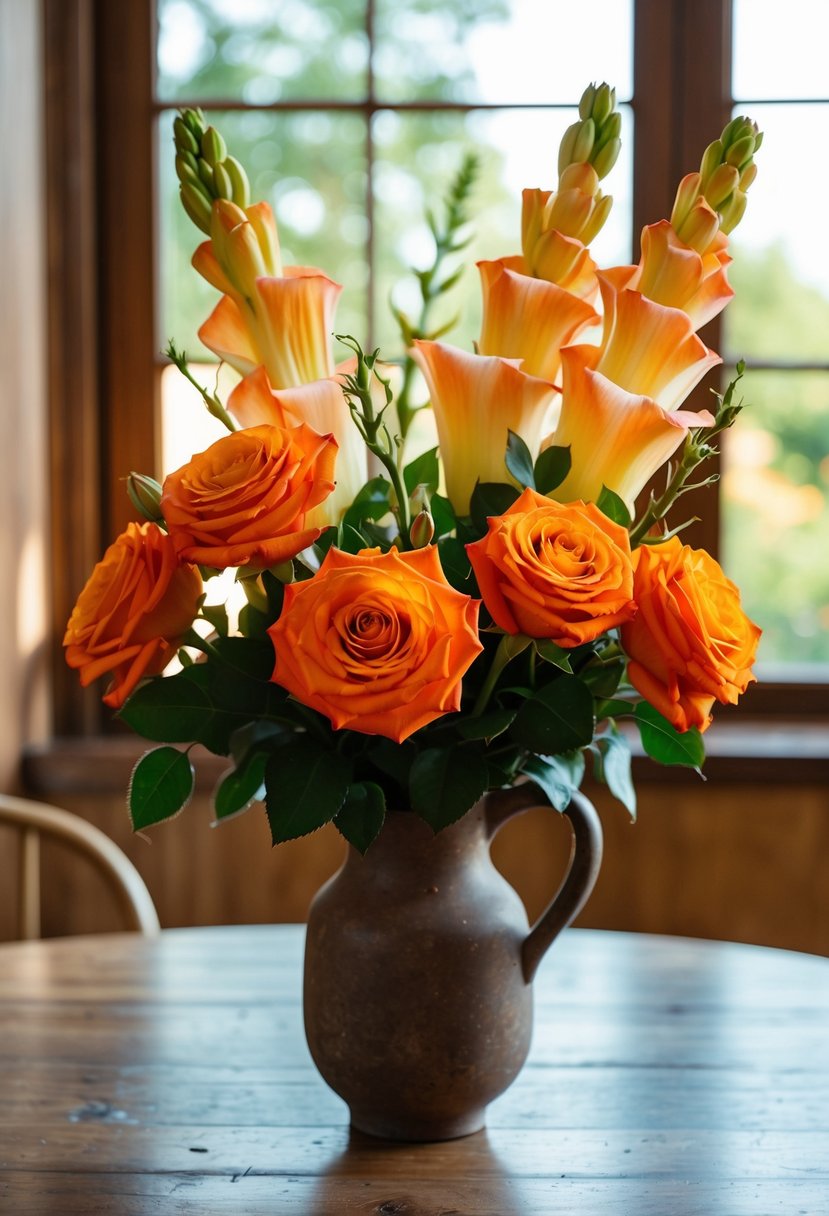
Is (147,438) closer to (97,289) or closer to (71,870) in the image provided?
(97,289)

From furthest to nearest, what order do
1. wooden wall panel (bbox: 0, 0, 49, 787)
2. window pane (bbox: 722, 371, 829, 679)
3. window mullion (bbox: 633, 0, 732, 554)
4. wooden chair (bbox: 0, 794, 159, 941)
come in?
window pane (bbox: 722, 371, 829, 679) → window mullion (bbox: 633, 0, 732, 554) → wooden wall panel (bbox: 0, 0, 49, 787) → wooden chair (bbox: 0, 794, 159, 941)

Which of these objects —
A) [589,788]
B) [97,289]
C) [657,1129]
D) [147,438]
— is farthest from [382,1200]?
[97,289]

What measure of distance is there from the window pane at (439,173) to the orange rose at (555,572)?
4.74ft

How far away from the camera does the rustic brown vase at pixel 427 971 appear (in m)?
0.81

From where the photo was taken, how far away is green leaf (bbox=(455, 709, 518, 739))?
0.74m

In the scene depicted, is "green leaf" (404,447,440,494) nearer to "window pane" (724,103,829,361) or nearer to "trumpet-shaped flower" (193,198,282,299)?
"trumpet-shaped flower" (193,198,282,299)

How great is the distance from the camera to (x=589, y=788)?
1907mm

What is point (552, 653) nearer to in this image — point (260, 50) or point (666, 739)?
point (666, 739)

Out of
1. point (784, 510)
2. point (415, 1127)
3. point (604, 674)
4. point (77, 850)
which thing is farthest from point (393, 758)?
point (784, 510)

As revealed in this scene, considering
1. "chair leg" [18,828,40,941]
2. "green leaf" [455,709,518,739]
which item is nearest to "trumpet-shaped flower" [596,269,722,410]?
"green leaf" [455,709,518,739]

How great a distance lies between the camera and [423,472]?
2.75 ft

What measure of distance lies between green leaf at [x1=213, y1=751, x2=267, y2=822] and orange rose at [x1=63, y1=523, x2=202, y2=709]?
83 millimetres

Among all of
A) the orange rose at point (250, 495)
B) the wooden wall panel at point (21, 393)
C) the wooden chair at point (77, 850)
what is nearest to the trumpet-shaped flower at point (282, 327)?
the orange rose at point (250, 495)

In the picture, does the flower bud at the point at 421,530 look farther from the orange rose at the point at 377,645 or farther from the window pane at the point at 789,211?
the window pane at the point at 789,211
